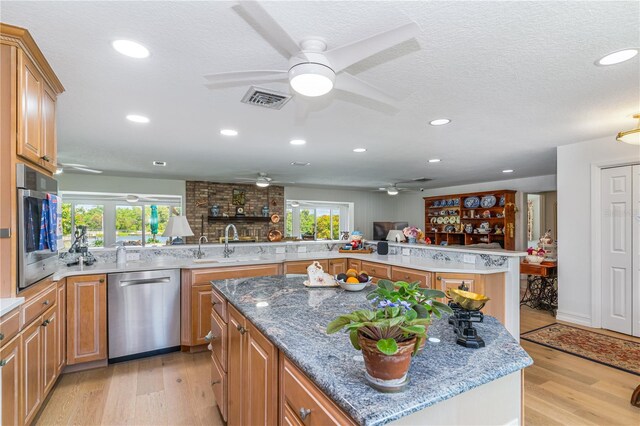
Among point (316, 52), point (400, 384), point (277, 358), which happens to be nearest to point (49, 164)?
point (316, 52)

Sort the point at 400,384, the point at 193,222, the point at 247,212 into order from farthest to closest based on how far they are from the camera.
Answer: the point at 247,212 < the point at 193,222 < the point at 400,384

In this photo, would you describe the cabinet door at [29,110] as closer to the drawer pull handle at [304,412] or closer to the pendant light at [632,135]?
the drawer pull handle at [304,412]

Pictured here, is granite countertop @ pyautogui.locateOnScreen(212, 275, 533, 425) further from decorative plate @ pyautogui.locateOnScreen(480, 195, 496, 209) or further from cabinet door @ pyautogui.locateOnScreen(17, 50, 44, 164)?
decorative plate @ pyautogui.locateOnScreen(480, 195, 496, 209)

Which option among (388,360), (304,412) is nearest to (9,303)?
(304,412)

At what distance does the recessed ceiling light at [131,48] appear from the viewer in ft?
5.58

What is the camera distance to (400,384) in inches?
34.1

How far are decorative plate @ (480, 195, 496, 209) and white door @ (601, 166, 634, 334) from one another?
3.71 metres

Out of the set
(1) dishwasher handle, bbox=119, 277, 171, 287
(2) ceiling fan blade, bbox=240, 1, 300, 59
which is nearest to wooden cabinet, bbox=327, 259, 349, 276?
(1) dishwasher handle, bbox=119, 277, 171, 287

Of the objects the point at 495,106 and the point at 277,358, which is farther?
the point at 495,106

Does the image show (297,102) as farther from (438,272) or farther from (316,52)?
(438,272)

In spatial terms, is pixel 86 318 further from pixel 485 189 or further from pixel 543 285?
pixel 485 189

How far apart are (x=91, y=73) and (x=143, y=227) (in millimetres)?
6613

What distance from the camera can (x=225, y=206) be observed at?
Answer: 832 centimetres

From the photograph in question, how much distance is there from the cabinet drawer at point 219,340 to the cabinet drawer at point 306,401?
89 centimetres
